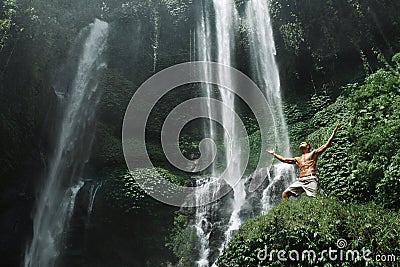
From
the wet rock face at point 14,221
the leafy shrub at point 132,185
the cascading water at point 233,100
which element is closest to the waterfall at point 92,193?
the leafy shrub at point 132,185

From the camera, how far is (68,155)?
13.7 m

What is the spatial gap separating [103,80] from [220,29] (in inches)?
229

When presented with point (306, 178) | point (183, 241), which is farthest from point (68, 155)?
point (306, 178)

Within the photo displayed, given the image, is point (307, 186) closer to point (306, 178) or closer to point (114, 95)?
point (306, 178)

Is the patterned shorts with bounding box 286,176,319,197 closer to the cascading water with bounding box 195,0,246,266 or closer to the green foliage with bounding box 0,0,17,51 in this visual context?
the cascading water with bounding box 195,0,246,266

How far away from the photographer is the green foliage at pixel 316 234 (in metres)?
4.93

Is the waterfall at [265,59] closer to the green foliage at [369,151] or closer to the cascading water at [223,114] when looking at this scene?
the cascading water at [223,114]

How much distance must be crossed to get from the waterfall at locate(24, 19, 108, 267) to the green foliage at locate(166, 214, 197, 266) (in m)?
3.25

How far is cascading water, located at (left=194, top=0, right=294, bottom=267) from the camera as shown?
35.1ft

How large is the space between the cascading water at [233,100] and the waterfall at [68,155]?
416cm

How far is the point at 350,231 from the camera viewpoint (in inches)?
202

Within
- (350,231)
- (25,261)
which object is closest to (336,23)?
(350,231)

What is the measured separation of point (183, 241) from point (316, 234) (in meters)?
6.27

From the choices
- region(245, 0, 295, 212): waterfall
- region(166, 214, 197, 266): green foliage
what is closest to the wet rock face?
region(166, 214, 197, 266): green foliage
